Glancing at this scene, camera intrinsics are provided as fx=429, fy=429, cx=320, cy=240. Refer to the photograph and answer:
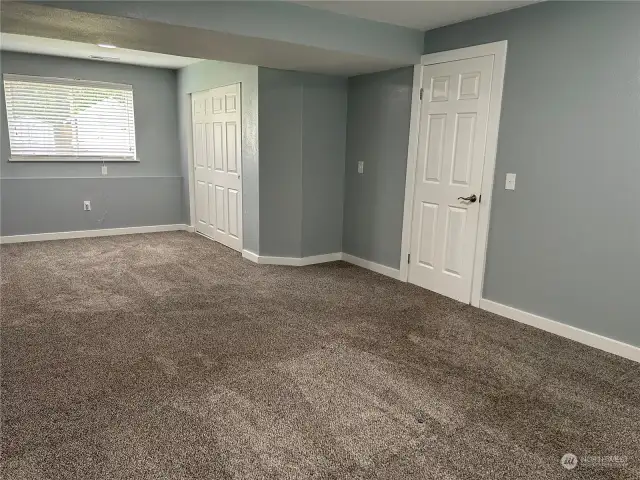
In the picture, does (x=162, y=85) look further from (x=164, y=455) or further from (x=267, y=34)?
(x=164, y=455)

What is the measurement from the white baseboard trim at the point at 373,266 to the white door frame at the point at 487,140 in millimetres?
348

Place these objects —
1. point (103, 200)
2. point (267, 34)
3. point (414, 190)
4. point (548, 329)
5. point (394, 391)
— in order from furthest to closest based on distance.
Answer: point (103, 200), point (414, 190), point (548, 329), point (267, 34), point (394, 391)

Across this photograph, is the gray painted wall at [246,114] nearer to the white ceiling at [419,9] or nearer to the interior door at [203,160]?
the interior door at [203,160]

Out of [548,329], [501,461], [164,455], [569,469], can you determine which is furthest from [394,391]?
[548,329]

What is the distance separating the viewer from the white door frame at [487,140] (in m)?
3.27

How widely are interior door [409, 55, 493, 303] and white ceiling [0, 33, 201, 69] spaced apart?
9.28ft

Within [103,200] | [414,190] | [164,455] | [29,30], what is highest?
[29,30]

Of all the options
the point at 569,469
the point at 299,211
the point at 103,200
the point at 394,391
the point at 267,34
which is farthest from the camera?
the point at 103,200

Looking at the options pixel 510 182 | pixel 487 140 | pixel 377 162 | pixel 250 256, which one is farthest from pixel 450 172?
pixel 250 256

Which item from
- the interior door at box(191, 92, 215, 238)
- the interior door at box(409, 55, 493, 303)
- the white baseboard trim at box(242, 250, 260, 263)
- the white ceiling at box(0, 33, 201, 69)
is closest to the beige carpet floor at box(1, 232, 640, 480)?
the interior door at box(409, 55, 493, 303)

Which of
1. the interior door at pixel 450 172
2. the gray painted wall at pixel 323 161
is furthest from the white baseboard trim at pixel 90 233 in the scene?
the interior door at pixel 450 172

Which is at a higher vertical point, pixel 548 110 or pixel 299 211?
pixel 548 110

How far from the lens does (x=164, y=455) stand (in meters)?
1.83

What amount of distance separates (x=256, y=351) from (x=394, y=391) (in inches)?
36.5
